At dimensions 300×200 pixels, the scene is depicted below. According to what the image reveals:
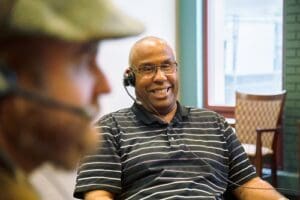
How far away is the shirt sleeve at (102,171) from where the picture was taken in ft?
5.98

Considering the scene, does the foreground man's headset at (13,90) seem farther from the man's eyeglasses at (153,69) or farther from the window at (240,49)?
the window at (240,49)

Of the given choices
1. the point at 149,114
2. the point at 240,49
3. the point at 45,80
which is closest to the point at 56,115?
the point at 45,80

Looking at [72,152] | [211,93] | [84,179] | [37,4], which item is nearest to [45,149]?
[72,152]

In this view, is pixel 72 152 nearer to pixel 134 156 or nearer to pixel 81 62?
pixel 81 62

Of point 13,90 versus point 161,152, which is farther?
point 161,152

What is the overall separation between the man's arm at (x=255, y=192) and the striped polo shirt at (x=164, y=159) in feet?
0.08

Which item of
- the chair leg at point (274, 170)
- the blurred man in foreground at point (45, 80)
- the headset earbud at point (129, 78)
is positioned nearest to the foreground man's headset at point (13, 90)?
the blurred man in foreground at point (45, 80)

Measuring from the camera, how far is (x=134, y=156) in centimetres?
190

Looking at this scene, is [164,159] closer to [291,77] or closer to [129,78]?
[129,78]

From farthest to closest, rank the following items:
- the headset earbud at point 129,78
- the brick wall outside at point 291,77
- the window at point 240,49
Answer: the window at point 240,49 < the brick wall outside at point 291,77 < the headset earbud at point 129,78

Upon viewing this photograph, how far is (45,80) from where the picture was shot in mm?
521

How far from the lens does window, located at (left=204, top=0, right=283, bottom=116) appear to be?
3982mm

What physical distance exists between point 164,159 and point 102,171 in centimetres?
24

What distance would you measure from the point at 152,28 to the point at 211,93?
87cm
